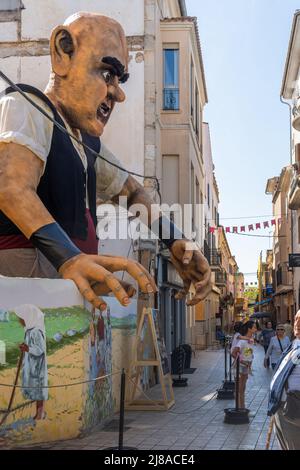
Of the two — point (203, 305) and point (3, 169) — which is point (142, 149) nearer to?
point (3, 169)

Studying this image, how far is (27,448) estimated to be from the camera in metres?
7.82

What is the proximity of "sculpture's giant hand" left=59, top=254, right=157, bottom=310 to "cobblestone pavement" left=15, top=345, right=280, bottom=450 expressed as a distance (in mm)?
2960

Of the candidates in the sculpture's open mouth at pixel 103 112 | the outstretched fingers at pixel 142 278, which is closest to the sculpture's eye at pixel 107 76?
the sculpture's open mouth at pixel 103 112

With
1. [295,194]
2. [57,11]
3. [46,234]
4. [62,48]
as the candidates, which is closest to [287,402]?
[46,234]

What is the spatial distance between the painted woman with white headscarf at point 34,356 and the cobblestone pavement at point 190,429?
0.62 metres

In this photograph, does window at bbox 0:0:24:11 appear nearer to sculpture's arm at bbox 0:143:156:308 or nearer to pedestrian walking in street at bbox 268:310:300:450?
sculpture's arm at bbox 0:143:156:308

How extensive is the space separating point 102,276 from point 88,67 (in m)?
2.74

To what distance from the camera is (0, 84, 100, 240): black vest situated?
7207 millimetres

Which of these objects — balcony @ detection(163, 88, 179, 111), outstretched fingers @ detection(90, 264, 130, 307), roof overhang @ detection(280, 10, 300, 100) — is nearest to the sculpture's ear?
outstretched fingers @ detection(90, 264, 130, 307)

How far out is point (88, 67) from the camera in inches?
291

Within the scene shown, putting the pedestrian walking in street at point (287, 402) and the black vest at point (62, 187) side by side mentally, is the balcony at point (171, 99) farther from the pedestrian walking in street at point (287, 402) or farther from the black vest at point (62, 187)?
the pedestrian walking in street at point (287, 402)

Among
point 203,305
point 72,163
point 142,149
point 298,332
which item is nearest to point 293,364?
point 298,332

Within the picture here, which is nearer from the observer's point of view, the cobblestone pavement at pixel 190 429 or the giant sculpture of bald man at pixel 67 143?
the giant sculpture of bald man at pixel 67 143

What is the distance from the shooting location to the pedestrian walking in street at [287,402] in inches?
225
